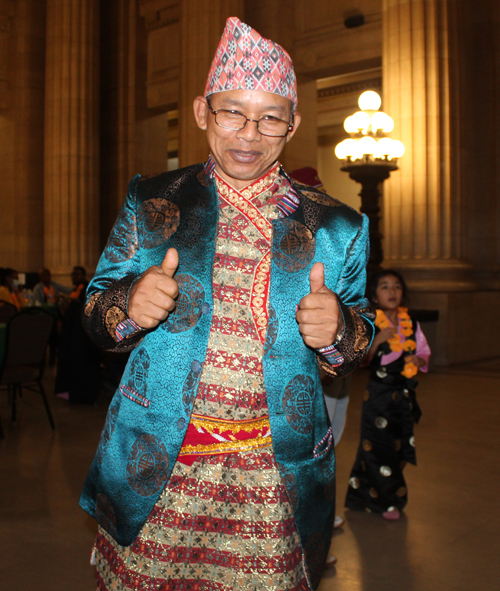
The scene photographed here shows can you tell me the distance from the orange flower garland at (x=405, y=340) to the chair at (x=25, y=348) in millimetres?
3384

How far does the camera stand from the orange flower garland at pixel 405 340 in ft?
13.8

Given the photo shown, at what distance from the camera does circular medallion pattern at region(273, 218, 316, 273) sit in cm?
166

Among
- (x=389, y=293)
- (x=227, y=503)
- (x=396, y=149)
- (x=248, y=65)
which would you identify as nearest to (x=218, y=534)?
(x=227, y=503)

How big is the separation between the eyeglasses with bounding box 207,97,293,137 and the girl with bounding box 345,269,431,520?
105 inches

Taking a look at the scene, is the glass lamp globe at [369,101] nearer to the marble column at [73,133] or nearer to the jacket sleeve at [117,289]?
the marble column at [73,133]

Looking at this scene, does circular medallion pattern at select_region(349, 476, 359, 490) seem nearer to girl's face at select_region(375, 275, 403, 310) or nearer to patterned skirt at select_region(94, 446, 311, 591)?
girl's face at select_region(375, 275, 403, 310)

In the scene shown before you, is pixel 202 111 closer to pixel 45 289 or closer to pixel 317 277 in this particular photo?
pixel 317 277

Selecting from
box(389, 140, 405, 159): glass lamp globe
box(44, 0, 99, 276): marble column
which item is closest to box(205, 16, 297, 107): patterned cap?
box(389, 140, 405, 159): glass lamp globe

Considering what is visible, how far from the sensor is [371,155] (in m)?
9.20

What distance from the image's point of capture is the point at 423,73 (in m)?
9.75

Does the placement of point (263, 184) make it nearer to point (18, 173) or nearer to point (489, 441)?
point (489, 441)

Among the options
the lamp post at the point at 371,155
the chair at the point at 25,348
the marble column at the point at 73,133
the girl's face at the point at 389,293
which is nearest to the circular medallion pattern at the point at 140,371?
the girl's face at the point at 389,293

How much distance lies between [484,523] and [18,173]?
15.5m

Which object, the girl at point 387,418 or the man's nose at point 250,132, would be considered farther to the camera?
the girl at point 387,418
